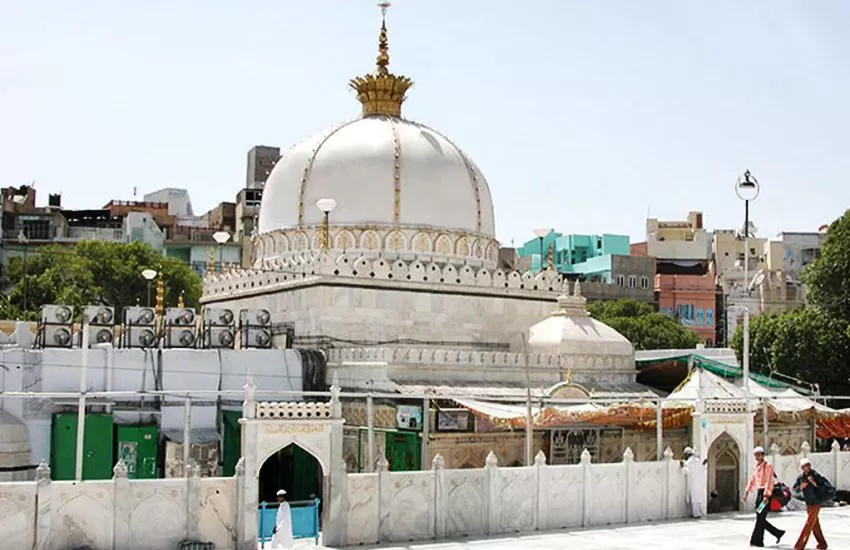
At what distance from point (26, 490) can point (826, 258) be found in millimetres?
31757

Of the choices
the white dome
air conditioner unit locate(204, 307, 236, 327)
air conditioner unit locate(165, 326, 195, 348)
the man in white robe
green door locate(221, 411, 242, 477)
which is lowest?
the man in white robe

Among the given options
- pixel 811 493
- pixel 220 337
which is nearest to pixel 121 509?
pixel 811 493

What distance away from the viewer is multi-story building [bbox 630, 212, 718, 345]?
6247 cm

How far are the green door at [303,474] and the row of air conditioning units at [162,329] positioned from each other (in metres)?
4.58

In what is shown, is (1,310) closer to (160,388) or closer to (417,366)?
(160,388)

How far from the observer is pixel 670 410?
24.0 meters

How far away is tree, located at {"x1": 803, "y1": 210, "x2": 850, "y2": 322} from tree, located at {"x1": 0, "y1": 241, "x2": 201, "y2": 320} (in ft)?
77.9

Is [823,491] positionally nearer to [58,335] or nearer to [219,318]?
[219,318]

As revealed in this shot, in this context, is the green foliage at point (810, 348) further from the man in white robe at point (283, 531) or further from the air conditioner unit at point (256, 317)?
the man in white robe at point (283, 531)

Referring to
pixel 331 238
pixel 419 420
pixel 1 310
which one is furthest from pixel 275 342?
pixel 1 310

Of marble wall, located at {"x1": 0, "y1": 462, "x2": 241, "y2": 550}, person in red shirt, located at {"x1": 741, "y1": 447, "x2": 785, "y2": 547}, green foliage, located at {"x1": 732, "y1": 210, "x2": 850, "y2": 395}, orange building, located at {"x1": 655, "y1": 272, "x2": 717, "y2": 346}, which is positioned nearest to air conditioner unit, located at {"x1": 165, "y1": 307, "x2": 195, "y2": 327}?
marble wall, located at {"x1": 0, "y1": 462, "x2": 241, "y2": 550}

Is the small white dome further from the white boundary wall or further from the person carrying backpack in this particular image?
the person carrying backpack

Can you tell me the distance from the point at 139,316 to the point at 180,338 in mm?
1066

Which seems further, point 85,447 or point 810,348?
point 810,348
